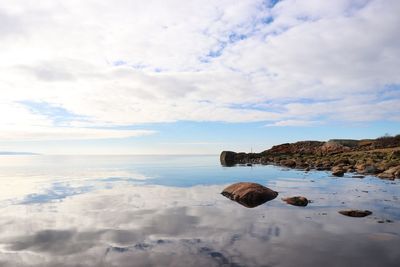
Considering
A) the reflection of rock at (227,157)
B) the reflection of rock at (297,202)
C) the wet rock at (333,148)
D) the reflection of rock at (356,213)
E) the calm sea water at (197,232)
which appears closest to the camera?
the calm sea water at (197,232)

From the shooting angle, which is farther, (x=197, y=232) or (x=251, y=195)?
(x=251, y=195)

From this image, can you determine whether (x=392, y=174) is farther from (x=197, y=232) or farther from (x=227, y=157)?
(x=227, y=157)

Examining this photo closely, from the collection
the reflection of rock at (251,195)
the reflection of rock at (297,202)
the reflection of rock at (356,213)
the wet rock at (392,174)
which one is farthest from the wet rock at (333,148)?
the reflection of rock at (356,213)

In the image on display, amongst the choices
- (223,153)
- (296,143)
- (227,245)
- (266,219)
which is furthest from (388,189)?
(296,143)

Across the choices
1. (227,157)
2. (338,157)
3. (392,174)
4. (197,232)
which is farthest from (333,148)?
(197,232)

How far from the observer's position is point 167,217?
1505 centimetres

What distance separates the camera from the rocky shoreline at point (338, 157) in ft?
114

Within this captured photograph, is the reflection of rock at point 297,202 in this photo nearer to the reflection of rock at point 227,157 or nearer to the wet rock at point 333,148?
the reflection of rock at point 227,157

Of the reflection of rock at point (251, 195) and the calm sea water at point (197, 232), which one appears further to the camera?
the reflection of rock at point (251, 195)

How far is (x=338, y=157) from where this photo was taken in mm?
54219

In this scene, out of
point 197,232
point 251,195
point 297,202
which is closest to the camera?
point 197,232

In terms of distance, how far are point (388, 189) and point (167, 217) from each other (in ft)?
49.1

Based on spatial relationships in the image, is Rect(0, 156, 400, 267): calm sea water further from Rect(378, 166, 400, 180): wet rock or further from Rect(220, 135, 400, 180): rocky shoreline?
Rect(220, 135, 400, 180): rocky shoreline

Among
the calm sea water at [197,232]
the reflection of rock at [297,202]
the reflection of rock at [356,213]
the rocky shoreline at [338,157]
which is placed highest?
the rocky shoreline at [338,157]
